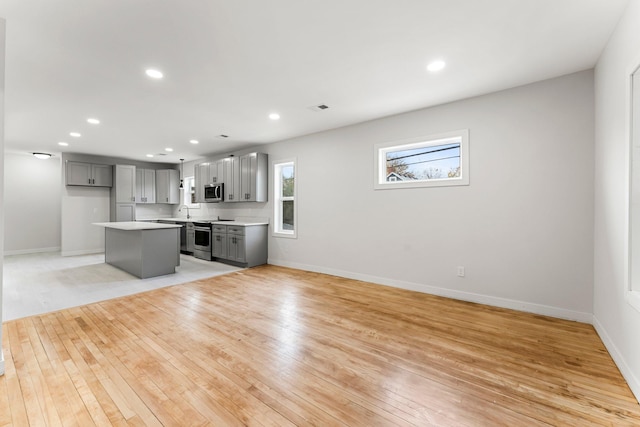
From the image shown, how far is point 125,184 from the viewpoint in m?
7.91

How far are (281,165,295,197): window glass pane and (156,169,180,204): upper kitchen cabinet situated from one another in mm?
4640

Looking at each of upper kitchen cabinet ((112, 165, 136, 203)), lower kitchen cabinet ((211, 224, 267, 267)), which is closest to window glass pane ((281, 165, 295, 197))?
lower kitchen cabinet ((211, 224, 267, 267))

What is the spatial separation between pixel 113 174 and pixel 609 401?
9.92 meters

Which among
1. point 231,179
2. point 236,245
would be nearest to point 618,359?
point 236,245

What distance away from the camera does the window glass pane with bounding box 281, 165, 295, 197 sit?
6.05 meters

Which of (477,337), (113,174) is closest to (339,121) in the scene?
(477,337)

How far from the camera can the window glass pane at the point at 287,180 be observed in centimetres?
605

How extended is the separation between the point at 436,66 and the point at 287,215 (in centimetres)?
405

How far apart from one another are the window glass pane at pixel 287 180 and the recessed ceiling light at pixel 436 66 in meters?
3.60

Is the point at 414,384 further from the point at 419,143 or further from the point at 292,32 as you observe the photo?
the point at 419,143

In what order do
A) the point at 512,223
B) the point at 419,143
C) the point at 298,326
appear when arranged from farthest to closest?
1. the point at 419,143
2. the point at 512,223
3. the point at 298,326

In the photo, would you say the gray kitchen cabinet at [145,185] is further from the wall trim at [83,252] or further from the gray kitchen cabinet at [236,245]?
the gray kitchen cabinet at [236,245]

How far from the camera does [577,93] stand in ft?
9.89

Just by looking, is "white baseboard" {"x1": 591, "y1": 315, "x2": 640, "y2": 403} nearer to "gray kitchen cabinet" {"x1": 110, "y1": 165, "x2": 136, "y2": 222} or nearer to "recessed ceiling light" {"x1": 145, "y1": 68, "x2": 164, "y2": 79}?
"recessed ceiling light" {"x1": 145, "y1": 68, "x2": 164, "y2": 79}
